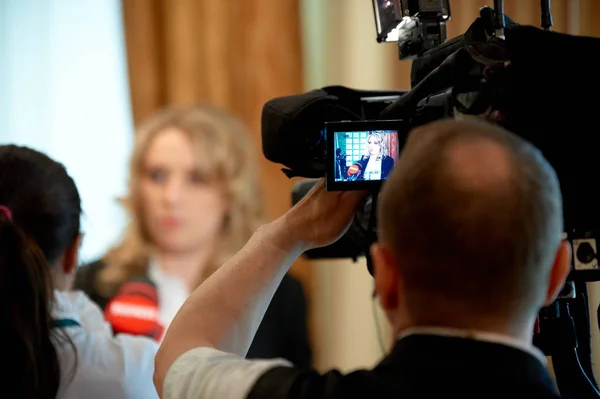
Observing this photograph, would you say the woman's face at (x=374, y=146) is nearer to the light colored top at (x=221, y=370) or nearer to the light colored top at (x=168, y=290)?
the light colored top at (x=221, y=370)

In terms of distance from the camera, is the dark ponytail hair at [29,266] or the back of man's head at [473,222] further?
the dark ponytail hair at [29,266]

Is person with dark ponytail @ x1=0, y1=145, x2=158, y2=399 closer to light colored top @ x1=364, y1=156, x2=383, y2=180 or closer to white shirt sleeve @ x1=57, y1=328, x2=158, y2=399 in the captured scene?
white shirt sleeve @ x1=57, y1=328, x2=158, y2=399

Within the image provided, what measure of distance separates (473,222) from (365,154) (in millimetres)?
314

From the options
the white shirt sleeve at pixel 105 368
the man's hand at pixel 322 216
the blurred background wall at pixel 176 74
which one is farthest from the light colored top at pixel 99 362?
the blurred background wall at pixel 176 74

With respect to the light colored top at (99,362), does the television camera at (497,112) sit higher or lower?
higher

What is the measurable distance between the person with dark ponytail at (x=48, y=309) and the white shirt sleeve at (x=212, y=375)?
389mm

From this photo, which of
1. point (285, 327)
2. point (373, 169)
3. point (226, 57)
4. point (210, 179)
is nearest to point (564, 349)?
point (373, 169)

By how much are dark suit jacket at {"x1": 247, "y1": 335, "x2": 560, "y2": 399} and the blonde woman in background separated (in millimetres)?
1870

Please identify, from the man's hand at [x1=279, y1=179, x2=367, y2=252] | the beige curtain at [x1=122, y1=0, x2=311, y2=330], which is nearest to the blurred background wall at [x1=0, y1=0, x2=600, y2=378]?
the beige curtain at [x1=122, y1=0, x2=311, y2=330]

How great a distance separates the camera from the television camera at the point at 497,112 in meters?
0.82

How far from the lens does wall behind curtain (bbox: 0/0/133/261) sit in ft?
9.09

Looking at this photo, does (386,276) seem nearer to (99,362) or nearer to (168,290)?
(99,362)

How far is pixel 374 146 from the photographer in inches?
35.4

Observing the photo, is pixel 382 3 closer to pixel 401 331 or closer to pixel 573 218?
pixel 573 218
